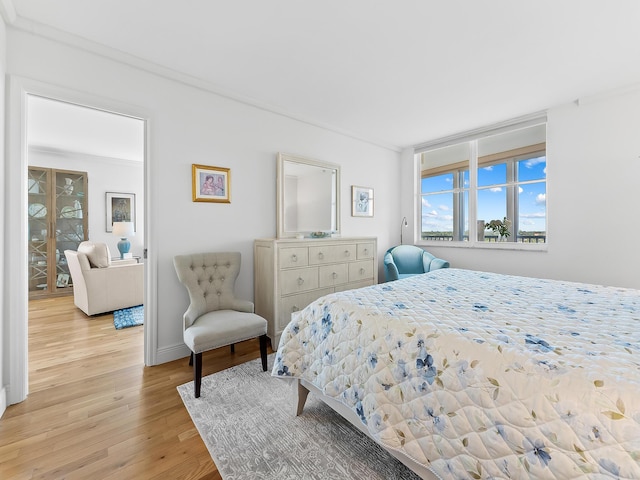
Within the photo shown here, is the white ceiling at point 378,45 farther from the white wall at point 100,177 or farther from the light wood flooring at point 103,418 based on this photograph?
the white wall at point 100,177

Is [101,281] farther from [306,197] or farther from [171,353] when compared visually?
[306,197]

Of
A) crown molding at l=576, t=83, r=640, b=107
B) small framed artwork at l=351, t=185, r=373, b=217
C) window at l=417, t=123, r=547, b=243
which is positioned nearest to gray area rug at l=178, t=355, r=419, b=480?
small framed artwork at l=351, t=185, r=373, b=217

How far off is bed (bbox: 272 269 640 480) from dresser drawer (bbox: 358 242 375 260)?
1788mm

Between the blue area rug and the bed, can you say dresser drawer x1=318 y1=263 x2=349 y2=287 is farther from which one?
the blue area rug

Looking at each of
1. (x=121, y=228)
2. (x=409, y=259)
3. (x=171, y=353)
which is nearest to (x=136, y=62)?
(x=171, y=353)

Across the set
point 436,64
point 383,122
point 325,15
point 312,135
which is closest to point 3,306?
point 325,15

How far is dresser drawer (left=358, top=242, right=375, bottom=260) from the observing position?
3.67 m

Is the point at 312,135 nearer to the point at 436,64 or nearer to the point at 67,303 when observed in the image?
the point at 436,64

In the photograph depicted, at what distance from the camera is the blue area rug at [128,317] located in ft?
11.8

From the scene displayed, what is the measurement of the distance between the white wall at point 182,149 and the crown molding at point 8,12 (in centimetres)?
9

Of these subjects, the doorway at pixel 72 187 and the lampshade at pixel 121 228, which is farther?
the lampshade at pixel 121 228

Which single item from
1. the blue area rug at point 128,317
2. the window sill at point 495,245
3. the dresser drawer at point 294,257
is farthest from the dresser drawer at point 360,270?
the blue area rug at point 128,317

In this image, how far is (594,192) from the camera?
314 centimetres

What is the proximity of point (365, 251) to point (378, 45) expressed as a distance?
7.50 ft
